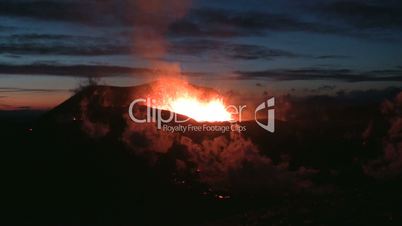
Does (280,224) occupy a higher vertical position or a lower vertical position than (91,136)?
lower

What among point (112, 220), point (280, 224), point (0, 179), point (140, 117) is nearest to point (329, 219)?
point (280, 224)

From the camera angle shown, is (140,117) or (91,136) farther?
(140,117)

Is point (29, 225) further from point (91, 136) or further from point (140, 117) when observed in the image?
point (140, 117)

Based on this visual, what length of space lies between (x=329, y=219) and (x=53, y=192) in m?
58.8

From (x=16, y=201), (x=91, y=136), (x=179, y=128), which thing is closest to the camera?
(x=16, y=201)

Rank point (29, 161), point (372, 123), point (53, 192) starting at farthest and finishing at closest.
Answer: point (372, 123) < point (29, 161) < point (53, 192)

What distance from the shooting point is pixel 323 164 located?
14638 centimetres

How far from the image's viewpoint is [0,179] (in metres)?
117

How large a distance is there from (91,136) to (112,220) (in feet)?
184

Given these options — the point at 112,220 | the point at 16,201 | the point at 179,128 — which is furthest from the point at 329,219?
the point at 179,128

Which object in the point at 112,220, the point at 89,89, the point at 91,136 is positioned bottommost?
the point at 112,220

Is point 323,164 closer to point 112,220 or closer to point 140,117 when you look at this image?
point 140,117

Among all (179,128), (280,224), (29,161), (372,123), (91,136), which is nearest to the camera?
(280,224)

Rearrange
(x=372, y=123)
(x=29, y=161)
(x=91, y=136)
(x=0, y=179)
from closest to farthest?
(x=0, y=179) → (x=29, y=161) → (x=91, y=136) → (x=372, y=123)
